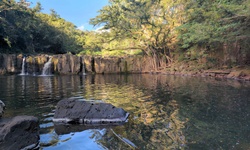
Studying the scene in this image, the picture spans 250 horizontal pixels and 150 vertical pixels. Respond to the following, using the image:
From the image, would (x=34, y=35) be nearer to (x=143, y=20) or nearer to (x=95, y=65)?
(x=95, y=65)

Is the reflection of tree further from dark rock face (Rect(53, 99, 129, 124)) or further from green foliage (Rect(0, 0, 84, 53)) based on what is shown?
green foliage (Rect(0, 0, 84, 53))

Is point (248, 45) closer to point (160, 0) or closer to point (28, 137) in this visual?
point (160, 0)

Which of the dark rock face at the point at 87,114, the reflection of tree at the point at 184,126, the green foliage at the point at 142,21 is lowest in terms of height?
the reflection of tree at the point at 184,126

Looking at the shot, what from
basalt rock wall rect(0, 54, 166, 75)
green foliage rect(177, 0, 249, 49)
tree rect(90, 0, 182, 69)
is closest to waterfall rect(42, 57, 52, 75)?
basalt rock wall rect(0, 54, 166, 75)

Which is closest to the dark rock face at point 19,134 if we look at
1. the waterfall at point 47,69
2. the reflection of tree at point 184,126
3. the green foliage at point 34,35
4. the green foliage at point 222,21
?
the reflection of tree at point 184,126

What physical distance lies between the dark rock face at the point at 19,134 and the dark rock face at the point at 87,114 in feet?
5.10

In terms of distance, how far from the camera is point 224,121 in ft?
19.6

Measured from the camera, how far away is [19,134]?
4.34 metres

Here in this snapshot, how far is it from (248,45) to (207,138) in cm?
1877

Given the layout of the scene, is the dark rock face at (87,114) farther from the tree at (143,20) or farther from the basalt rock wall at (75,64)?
the basalt rock wall at (75,64)

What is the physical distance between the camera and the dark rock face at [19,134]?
13.6 ft

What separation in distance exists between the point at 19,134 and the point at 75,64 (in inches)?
1026

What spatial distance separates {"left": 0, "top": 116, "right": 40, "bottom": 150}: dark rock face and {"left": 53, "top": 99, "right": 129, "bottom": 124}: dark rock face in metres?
1.55

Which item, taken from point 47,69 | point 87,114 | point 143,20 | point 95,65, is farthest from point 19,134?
point 95,65
